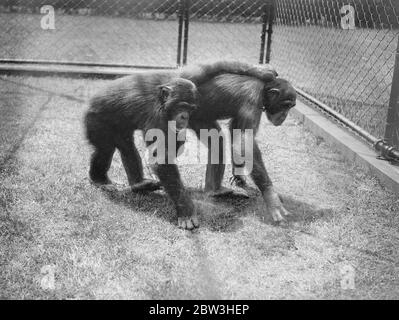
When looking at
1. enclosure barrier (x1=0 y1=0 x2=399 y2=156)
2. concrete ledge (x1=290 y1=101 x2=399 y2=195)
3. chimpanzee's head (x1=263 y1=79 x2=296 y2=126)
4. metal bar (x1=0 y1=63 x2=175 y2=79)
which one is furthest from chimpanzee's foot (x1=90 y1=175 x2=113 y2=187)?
metal bar (x1=0 y1=63 x2=175 y2=79)

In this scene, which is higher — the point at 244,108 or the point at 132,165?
the point at 244,108

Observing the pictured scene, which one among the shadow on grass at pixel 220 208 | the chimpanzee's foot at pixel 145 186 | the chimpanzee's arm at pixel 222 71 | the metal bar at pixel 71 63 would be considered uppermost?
the chimpanzee's arm at pixel 222 71

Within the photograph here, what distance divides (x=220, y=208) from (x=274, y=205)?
17.1 inches

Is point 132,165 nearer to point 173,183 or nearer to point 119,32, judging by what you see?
point 173,183

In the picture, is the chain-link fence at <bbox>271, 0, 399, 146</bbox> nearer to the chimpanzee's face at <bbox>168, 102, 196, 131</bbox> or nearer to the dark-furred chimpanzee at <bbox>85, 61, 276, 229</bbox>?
the dark-furred chimpanzee at <bbox>85, 61, 276, 229</bbox>

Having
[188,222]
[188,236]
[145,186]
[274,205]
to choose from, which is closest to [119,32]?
[145,186]

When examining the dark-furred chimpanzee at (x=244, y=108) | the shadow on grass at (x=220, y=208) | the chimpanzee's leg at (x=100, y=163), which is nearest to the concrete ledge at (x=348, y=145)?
the shadow on grass at (x=220, y=208)

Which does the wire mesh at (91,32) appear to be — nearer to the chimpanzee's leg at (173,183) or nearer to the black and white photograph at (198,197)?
the black and white photograph at (198,197)

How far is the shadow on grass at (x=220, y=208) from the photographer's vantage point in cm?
397

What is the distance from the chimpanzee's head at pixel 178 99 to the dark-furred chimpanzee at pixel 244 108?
1.12 feet

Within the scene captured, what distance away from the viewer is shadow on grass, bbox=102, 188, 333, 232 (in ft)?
13.0

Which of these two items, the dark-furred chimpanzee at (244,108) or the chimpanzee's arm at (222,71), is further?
the chimpanzee's arm at (222,71)

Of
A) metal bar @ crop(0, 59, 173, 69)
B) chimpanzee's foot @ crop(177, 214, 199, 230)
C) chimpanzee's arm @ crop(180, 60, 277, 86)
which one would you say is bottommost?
chimpanzee's foot @ crop(177, 214, 199, 230)

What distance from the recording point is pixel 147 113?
13.4 feet
